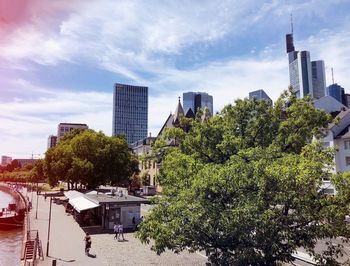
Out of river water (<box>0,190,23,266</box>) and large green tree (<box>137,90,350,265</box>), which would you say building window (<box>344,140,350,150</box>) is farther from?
river water (<box>0,190,23,266</box>)

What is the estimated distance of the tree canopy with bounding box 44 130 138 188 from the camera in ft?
203

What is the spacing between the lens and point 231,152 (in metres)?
18.0

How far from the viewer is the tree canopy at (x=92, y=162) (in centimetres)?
6173

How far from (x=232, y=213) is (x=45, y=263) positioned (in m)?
16.0

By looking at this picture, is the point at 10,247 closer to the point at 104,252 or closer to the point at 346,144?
the point at 104,252

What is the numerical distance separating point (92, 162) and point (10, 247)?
24.7m

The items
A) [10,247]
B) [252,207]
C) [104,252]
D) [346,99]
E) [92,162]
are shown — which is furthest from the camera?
[346,99]

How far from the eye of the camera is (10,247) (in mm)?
41156

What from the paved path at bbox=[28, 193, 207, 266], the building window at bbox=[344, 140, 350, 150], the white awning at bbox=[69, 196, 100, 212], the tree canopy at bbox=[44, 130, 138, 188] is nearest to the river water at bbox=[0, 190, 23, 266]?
the paved path at bbox=[28, 193, 207, 266]

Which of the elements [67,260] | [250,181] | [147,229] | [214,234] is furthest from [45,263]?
[250,181]

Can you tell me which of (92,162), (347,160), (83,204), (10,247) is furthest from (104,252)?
(92,162)

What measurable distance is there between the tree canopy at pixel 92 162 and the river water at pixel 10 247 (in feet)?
44.9

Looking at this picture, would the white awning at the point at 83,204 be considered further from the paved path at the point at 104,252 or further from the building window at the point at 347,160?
the building window at the point at 347,160

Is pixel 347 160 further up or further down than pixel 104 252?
further up
